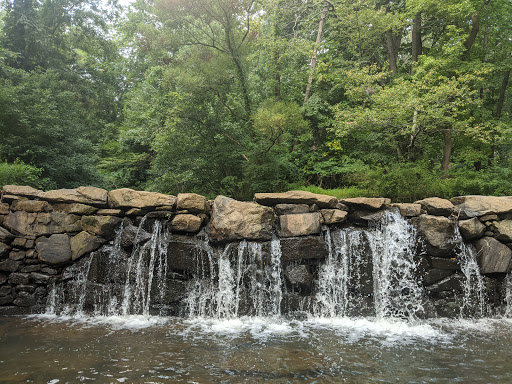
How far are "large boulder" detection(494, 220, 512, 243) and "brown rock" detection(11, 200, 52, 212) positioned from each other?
8.78 metres

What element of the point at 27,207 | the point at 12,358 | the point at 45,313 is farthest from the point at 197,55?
the point at 12,358

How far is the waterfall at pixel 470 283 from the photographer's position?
6.09 metres

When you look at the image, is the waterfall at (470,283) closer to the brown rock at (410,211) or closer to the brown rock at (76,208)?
the brown rock at (410,211)

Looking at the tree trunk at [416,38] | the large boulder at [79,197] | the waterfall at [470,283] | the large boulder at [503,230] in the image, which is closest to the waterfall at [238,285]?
→ the large boulder at [79,197]

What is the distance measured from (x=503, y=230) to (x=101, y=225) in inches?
306

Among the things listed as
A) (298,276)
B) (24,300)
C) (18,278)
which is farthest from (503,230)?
(18,278)

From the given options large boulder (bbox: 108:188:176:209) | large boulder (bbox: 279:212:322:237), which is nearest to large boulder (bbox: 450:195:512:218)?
large boulder (bbox: 279:212:322:237)

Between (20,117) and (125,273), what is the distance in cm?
600

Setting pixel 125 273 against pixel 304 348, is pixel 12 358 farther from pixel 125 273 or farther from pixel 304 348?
pixel 304 348

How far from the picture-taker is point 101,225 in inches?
250

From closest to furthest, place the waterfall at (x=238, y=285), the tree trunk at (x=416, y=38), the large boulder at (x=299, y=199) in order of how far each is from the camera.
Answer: the waterfall at (x=238, y=285) < the large boulder at (x=299, y=199) < the tree trunk at (x=416, y=38)

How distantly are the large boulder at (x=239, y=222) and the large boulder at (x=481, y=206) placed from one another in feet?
12.6

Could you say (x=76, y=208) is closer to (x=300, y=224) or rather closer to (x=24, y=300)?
(x=24, y=300)

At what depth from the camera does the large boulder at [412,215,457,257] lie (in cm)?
626
